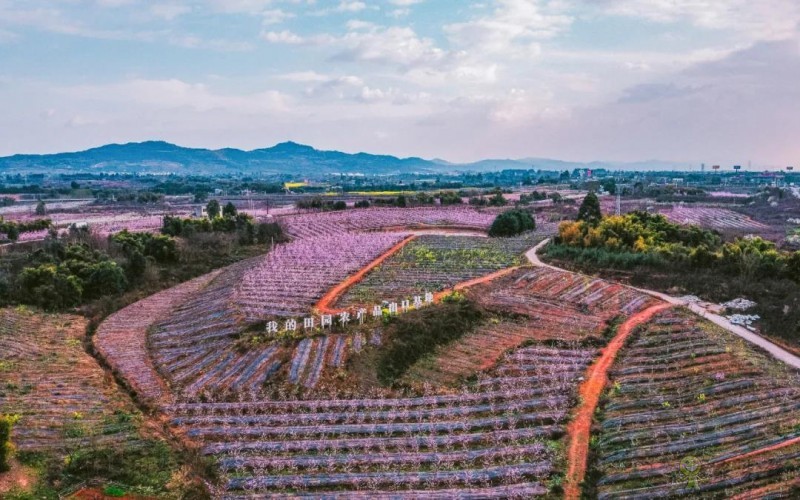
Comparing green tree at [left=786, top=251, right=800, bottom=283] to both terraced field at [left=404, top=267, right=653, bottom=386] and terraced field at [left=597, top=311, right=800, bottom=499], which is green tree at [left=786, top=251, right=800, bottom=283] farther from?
terraced field at [left=597, top=311, right=800, bottom=499]

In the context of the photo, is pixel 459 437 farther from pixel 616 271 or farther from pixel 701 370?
pixel 616 271

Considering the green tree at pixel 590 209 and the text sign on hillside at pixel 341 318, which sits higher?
the green tree at pixel 590 209

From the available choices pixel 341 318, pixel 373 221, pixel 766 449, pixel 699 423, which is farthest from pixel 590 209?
pixel 766 449

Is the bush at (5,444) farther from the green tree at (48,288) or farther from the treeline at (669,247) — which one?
the treeline at (669,247)

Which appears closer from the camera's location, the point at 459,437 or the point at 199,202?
the point at 459,437

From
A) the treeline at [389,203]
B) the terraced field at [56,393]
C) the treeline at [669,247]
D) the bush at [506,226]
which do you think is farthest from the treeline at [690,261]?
the treeline at [389,203]

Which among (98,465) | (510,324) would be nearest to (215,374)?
(98,465)
